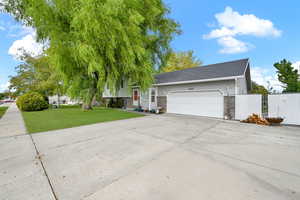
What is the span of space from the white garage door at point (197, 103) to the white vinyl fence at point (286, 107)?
2.32 m

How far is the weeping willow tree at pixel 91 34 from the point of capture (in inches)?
305

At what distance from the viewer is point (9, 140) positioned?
13.4 feet

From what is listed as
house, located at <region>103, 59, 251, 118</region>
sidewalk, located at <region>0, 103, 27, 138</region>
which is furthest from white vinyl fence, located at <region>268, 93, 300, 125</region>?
sidewalk, located at <region>0, 103, 27, 138</region>

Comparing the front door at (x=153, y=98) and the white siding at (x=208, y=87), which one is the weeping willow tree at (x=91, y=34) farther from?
the front door at (x=153, y=98)

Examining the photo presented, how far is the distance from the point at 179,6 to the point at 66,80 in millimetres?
11315

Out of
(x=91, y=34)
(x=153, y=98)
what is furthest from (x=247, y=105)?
(x=91, y=34)

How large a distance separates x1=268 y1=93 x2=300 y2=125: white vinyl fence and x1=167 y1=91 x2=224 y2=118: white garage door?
91.3 inches

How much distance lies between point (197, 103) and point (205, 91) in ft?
3.23

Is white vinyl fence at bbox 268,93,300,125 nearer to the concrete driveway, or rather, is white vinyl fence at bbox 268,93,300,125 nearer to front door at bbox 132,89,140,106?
the concrete driveway

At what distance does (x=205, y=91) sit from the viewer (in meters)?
9.01

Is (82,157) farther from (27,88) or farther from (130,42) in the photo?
(27,88)

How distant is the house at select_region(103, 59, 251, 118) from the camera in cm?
815

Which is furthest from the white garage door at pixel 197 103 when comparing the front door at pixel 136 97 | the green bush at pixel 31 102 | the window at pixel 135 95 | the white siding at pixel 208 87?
the green bush at pixel 31 102

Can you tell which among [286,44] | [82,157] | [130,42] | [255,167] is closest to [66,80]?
[130,42]
